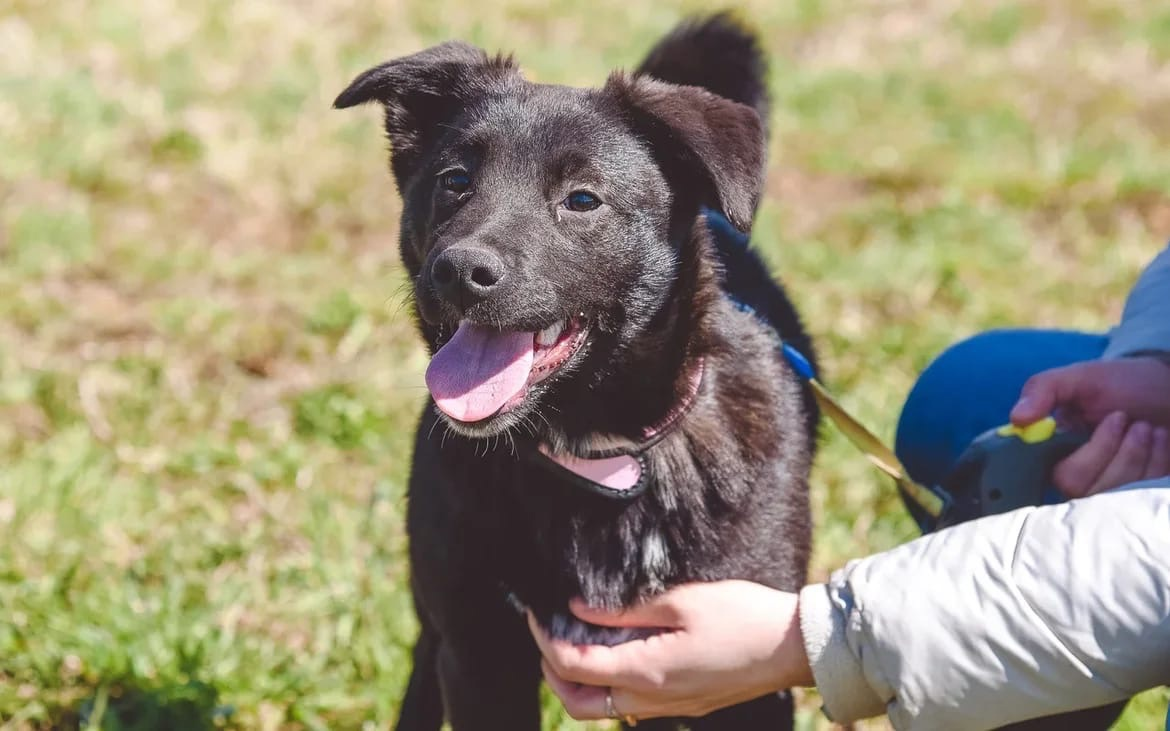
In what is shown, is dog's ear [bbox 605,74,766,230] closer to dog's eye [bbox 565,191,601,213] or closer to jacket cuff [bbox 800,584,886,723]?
dog's eye [bbox 565,191,601,213]

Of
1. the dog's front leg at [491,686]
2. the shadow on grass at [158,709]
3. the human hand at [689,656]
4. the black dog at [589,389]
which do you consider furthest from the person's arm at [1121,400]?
the shadow on grass at [158,709]

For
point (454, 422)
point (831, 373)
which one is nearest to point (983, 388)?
point (454, 422)

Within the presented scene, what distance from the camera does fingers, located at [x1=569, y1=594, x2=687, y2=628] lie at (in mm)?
2182

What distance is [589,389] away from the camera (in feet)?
7.55

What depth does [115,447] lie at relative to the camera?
12.1ft

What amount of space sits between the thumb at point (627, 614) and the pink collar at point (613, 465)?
0.19m

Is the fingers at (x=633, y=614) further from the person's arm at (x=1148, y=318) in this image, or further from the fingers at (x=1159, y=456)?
the person's arm at (x=1148, y=318)

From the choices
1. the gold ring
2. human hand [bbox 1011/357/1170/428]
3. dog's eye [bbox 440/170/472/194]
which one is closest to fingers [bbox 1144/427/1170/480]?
human hand [bbox 1011/357/1170/428]

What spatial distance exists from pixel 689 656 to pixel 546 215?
0.77 m

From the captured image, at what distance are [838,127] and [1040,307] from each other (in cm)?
193

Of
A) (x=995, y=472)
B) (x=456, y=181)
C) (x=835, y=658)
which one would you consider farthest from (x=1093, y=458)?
(x=456, y=181)

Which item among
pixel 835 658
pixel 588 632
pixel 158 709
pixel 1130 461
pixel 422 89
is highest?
pixel 422 89

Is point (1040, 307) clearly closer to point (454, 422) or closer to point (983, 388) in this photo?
point (983, 388)

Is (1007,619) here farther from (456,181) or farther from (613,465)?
(456,181)
